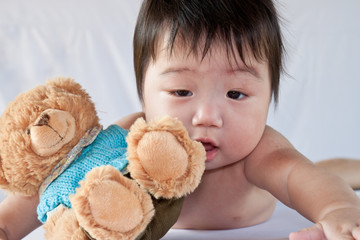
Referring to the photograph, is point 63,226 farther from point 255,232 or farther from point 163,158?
point 255,232

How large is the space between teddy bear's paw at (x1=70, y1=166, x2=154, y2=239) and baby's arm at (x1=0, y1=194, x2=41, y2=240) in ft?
0.94

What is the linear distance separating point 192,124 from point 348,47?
4.06 ft

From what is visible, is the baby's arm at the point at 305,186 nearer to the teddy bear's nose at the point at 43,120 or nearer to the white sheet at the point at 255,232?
the white sheet at the point at 255,232

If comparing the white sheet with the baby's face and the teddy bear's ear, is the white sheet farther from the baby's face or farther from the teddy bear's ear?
the teddy bear's ear

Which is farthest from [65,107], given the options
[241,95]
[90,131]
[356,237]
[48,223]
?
[356,237]

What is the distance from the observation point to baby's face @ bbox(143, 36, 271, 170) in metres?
0.83

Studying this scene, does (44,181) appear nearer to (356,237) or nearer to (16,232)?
(16,232)

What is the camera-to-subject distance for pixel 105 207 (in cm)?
57

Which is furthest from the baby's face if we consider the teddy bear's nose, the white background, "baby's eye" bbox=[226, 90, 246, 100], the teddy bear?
the white background

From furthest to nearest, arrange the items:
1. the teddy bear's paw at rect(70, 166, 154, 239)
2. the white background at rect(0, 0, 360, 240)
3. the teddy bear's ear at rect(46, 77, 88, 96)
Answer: the white background at rect(0, 0, 360, 240) → the teddy bear's ear at rect(46, 77, 88, 96) → the teddy bear's paw at rect(70, 166, 154, 239)

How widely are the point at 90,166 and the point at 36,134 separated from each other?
0.09 metres

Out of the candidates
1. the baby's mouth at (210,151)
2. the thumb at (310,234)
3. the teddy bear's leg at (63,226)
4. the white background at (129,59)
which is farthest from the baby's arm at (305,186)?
the white background at (129,59)

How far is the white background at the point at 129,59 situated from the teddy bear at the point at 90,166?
823 mm

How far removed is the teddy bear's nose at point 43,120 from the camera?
0.71 meters
